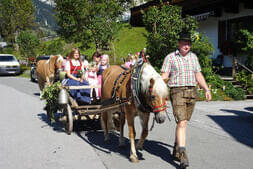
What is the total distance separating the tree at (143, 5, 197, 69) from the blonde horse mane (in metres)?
9.46

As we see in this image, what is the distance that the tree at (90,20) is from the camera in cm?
2155

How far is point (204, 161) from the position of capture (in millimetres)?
5164

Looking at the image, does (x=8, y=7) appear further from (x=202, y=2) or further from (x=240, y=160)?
(x=240, y=160)

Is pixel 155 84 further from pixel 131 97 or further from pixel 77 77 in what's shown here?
pixel 77 77

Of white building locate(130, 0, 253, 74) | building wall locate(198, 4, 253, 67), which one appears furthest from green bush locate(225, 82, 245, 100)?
building wall locate(198, 4, 253, 67)

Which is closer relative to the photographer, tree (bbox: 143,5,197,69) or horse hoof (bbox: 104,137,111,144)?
horse hoof (bbox: 104,137,111,144)

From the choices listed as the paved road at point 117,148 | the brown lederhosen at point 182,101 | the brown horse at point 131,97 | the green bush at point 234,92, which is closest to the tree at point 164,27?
the green bush at point 234,92

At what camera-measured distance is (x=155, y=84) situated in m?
4.48

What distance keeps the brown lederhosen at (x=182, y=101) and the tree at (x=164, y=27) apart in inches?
367

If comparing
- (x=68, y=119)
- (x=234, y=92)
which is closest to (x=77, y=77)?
(x=68, y=119)

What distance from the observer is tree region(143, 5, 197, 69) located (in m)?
14.2

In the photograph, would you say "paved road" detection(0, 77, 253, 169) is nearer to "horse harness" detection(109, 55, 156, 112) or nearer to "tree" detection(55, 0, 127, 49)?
"horse harness" detection(109, 55, 156, 112)

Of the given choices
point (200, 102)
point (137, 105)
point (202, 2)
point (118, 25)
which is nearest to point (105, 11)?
point (118, 25)

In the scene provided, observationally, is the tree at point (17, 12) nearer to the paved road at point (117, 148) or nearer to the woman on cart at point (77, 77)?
the paved road at point (117, 148)
